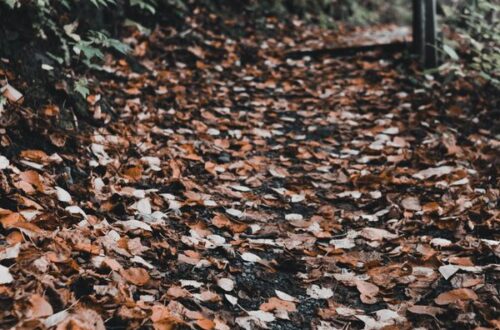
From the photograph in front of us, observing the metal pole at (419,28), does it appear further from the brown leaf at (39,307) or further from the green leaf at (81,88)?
the brown leaf at (39,307)

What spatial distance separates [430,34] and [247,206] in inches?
130

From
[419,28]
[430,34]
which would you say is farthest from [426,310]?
[419,28]

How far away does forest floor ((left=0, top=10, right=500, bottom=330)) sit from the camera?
83.0 inches

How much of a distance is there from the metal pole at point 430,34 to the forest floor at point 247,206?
31 cm

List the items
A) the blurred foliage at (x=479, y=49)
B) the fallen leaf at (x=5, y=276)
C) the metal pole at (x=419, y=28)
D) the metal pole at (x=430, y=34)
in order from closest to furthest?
the fallen leaf at (x=5, y=276)
the blurred foliage at (x=479, y=49)
the metal pole at (x=430, y=34)
the metal pole at (x=419, y=28)

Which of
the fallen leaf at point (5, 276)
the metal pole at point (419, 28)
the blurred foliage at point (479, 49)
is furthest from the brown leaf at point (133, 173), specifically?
the metal pole at point (419, 28)

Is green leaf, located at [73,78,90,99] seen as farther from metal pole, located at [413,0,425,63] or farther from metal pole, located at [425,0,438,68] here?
metal pole, located at [413,0,425,63]

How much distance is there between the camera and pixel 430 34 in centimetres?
A: 538

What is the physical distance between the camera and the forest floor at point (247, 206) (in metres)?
2.11

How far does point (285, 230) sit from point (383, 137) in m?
1.74

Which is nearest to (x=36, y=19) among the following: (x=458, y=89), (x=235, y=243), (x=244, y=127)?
(x=244, y=127)

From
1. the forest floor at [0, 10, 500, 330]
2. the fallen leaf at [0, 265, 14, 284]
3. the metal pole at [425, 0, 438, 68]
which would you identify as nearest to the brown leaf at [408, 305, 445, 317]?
the forest floor at [0, 10, 500, 330]

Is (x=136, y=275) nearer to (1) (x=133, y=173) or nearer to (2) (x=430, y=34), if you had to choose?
(1) (x=133, y=173)

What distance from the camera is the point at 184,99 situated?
455cm
